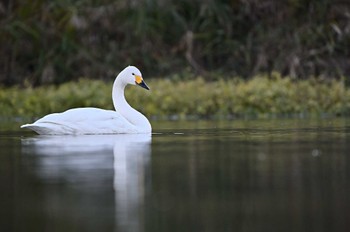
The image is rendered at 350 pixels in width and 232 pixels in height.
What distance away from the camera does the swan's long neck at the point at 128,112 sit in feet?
47.2

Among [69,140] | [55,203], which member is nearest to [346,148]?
[69,140]

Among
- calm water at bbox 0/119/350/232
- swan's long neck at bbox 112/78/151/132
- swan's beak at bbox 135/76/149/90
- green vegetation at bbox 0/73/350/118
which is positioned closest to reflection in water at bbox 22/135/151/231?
calm water at bbox 0/119/350/232

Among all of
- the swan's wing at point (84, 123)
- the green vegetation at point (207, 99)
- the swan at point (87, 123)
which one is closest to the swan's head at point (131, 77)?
the swan at point (87, 123)

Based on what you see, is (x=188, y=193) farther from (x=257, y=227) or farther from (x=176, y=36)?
(x=176, y=36)

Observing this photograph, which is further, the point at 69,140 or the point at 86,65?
the point at 86,65

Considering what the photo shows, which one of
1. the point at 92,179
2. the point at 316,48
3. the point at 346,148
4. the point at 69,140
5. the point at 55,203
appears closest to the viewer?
the point at 55,203

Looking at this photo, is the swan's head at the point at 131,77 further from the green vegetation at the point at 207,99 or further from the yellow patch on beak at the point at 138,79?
the green vegetation at the point at 207,99

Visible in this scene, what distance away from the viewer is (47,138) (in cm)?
1359

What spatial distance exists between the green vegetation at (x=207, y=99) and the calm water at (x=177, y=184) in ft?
26.4

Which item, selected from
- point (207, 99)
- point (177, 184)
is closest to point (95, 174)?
point (177, 184)

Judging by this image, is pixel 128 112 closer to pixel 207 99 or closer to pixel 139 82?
pixel 139 82

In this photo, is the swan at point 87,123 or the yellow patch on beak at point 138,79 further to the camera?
the yellow patch on beak at point 138,79

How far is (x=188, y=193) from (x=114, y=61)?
55.9 feet

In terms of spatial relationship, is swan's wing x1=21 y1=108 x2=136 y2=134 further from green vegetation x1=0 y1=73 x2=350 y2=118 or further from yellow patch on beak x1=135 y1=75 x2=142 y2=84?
green vegetation x1=0 y1=73 x2=350 y2=118
